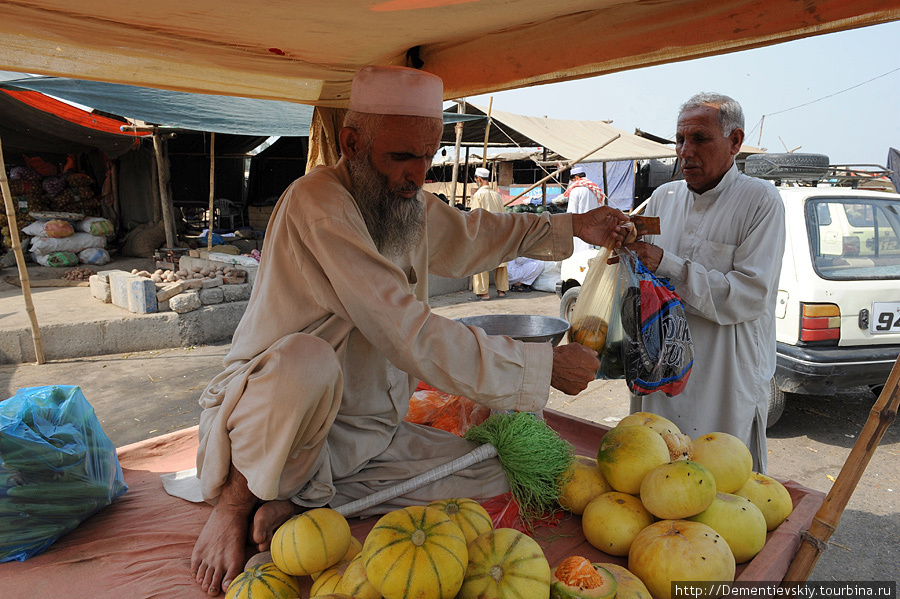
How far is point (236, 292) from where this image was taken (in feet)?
25.1

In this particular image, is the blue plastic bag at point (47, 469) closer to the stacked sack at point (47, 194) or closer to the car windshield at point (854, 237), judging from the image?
the car windshield at point (854, 237)

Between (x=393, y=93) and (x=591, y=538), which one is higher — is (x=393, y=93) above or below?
above

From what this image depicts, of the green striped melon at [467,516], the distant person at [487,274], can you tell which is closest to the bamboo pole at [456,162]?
the distant person at [487,274]

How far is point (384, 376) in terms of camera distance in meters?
2.25

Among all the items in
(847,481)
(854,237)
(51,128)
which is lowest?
(847,481)

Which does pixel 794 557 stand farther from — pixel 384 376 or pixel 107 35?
pixel 107 35

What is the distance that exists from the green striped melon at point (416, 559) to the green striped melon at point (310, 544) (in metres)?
0.28

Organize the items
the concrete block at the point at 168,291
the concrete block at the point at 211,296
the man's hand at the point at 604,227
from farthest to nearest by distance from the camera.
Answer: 1. the concrete block at the point at 211,296
2. the concrete block at the point at 168,291
3. the man's hand at the point at 604,227

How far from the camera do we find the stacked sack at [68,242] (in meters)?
10.1

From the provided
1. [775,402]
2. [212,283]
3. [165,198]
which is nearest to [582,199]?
[212,283]

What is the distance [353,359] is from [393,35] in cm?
136

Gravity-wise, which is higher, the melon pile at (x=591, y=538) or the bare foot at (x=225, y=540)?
the melon pile at (x=591, y=538)

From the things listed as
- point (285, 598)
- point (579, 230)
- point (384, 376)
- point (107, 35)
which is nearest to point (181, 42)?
point (107, 35)

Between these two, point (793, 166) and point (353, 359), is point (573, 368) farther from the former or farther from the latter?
point (793, 166)
